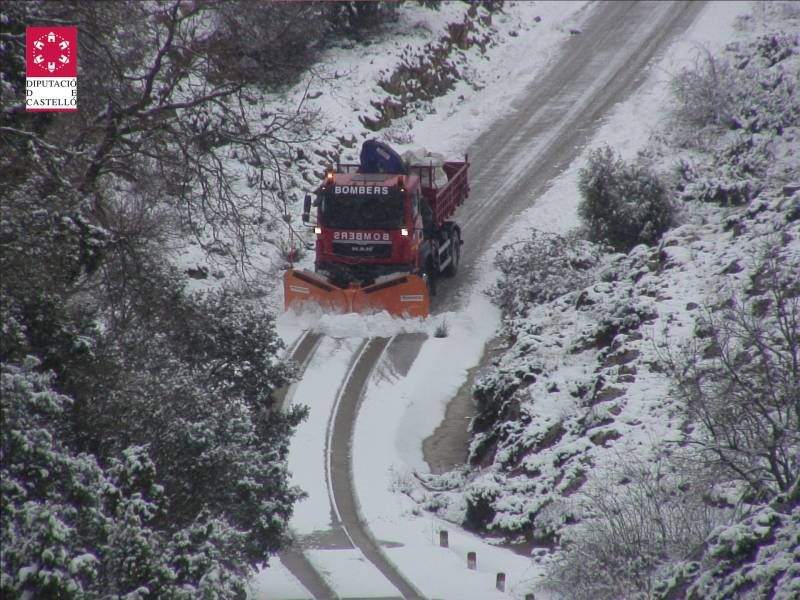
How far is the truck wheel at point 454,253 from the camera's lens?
79.0 ft

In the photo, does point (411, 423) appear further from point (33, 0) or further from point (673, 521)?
point (33, 0)

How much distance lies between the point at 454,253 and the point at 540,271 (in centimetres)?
222

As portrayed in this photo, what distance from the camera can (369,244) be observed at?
21188mm

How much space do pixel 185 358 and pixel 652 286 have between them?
39.1 feet

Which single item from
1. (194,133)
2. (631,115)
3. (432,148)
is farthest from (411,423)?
(631,115)

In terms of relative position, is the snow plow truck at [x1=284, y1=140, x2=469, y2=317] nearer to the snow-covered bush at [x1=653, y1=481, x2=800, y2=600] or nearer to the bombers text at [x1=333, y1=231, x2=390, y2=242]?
the bombers text at [x1=333, y1=231, x2=390, y2=242]

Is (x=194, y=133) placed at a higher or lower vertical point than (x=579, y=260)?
higher

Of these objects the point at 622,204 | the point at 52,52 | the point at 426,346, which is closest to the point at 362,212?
the point at 426,346

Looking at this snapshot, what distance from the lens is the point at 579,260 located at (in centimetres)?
2372

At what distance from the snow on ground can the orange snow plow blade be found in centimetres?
27

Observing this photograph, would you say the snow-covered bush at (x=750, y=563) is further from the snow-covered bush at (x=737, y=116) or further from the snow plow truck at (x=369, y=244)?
the snow-covered bush at (x=737, y=116)

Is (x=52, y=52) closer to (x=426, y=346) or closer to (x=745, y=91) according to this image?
(x=426, y=346)
